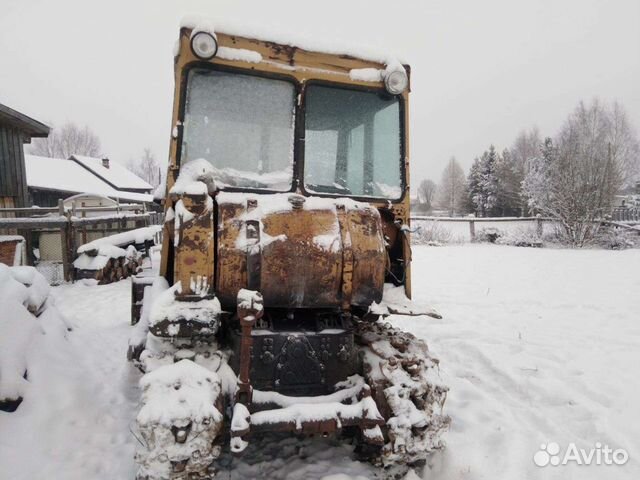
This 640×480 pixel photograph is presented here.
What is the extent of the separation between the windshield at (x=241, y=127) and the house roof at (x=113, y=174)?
3676 cm

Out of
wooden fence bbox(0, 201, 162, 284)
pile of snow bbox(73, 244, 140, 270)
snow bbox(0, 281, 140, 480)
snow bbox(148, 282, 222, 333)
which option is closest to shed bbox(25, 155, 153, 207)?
wooden fence bbox(0, 201, 162, 284)

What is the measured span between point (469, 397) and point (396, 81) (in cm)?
308

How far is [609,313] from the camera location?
716 cm

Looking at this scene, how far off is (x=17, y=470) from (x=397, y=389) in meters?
2.57

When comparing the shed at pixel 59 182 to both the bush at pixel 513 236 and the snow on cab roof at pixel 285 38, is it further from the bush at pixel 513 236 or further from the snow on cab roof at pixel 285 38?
the snow on cab roof at pixel 285 38

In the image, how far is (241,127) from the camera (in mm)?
3223

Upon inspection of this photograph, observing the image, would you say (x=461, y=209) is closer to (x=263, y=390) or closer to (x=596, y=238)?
(x=596, y=238)

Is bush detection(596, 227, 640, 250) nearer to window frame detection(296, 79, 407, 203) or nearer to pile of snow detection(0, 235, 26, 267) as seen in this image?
window frame detection(296, 79, 407, 203)

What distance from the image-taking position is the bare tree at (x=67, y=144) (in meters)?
67.4

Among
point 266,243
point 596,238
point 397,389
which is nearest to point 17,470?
point 266,243

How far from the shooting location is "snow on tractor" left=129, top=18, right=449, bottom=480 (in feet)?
8.13

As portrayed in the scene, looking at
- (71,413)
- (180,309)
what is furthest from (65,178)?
(180,309)

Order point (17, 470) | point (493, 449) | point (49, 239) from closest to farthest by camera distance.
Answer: point (17, 470) → point (493, 449) → point (49, 239)

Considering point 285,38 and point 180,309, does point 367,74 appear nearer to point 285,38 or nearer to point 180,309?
point 285,38
